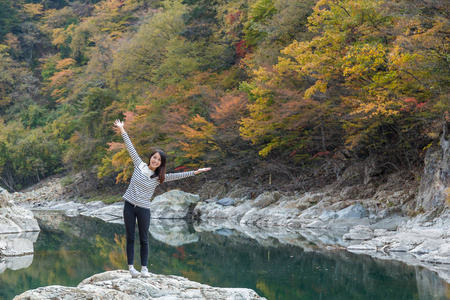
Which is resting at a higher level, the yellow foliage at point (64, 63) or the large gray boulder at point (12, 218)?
the yellow foliage at point (64, 63)

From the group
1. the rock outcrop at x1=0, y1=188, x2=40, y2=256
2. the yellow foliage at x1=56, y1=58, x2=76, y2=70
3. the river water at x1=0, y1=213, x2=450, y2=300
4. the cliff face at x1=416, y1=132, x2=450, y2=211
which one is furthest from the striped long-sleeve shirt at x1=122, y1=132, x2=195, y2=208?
the yellow foliage at x1=56, y1=58, x2=76, y2=70

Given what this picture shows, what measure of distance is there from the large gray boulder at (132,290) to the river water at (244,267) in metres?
2.01

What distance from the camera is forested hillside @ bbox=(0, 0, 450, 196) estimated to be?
474 inches

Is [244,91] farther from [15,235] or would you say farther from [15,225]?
[15,235]

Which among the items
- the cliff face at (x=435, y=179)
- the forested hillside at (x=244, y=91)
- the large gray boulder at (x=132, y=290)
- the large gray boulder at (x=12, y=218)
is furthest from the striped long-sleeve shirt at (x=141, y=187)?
the large gray boulder at (x=12, y=218)

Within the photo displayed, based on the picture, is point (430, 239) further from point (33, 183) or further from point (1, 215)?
point (33, 183)

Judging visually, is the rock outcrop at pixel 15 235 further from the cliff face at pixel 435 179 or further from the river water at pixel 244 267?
the cliff face at pixel 435 179

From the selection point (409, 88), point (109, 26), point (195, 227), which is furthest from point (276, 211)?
point (109, 26)

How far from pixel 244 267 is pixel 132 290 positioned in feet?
16.2

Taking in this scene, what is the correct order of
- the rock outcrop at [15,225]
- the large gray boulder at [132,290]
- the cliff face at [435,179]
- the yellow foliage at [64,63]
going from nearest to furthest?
the large gray boulder at [132,290] → the cliff face at [435,179] → the rock outcrop at [15,225] → the yellow foliage at [64,63]

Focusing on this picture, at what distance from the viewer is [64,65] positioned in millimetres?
40406

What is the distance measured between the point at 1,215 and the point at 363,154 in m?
11.9

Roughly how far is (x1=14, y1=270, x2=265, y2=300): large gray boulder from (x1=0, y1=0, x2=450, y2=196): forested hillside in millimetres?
7880

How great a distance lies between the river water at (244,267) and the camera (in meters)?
7.29
